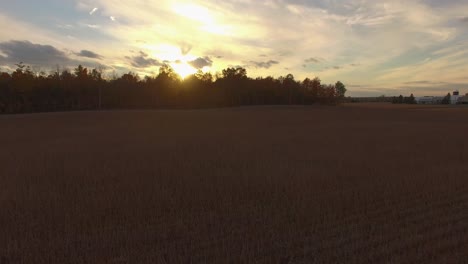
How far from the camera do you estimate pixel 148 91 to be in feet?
310

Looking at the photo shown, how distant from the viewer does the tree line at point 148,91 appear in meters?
77.5

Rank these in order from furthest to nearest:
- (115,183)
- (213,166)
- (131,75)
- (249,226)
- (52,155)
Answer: (131,75)
(52,155)
(213,166)
(115,183)
(249,226)

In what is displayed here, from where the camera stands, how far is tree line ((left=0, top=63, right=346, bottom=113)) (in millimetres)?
77500

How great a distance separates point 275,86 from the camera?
113 meters

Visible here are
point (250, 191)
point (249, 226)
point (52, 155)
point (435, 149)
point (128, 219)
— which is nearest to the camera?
point (249, 226)

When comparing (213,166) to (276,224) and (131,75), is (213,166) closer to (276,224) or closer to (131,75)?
(276,224)

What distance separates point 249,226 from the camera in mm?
6355

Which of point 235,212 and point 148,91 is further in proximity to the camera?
point 148,91

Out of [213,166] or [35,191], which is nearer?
[35,191]

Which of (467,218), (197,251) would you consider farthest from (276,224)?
(467,218)

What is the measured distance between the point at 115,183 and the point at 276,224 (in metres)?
5.62

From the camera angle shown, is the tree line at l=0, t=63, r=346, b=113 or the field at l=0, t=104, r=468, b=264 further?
the tree line at l=0, t=63, r=346, b=113

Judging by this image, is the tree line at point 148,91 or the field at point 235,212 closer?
the field at point 235,212

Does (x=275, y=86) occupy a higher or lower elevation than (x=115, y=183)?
higher
